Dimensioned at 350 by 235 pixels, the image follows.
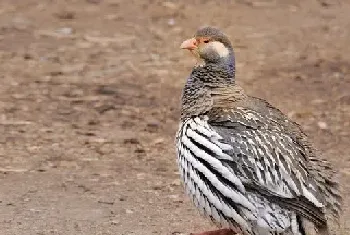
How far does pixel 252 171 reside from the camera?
768cm

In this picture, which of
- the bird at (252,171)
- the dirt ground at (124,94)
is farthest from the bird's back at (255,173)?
the dirt ground at (124,94)

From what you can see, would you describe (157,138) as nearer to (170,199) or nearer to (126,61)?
(170,199)

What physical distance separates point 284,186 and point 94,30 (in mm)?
7572

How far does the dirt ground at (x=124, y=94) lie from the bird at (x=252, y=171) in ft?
3.49

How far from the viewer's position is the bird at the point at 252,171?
7.65m

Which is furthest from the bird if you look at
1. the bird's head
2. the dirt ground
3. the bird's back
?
the dirt ground

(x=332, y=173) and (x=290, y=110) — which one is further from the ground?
(x=332, y=173)

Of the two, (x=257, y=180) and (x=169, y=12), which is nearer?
(x=257, y=180)

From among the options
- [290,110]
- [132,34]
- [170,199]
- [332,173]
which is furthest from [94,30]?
[332,173]

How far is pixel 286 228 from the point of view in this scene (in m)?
7.65

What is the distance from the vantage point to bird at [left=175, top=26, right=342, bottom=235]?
25.1ft

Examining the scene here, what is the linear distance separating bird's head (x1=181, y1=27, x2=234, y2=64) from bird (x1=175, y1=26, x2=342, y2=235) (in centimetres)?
35

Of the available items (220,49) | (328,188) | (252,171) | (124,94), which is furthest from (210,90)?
(124,94)

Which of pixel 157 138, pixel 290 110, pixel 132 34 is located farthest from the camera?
pixel 132 34
